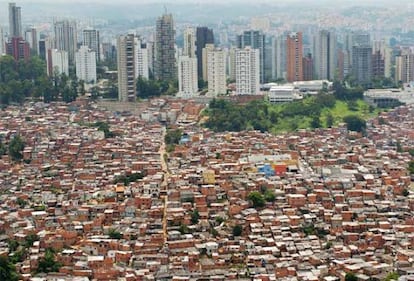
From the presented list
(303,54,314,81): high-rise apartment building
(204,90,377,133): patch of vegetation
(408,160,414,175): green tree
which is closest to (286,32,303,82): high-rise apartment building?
(303,54,314,81): high-rise apartment building

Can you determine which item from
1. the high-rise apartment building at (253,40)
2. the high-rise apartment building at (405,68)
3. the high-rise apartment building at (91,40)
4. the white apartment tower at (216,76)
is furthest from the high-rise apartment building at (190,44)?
the high-rise apartment building at (405,68)

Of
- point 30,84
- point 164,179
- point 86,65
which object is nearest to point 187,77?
point 86,65

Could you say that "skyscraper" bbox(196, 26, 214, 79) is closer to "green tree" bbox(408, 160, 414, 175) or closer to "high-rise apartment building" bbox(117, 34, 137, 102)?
"high-rise apartment building" bbox(117, 34, 137, 102)

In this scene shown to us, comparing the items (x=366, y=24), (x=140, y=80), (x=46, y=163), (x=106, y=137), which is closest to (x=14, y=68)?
(x=140, y=80)

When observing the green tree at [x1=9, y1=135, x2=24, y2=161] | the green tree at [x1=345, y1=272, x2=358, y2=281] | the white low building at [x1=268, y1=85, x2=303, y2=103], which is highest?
the white low building at [x1=268, y1=85, x2=303, y2=103]

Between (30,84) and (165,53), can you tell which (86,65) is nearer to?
(165,53)

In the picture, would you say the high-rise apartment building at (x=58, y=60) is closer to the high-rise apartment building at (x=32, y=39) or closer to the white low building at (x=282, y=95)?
the high-rise apartment building at (x=32, y=39)
